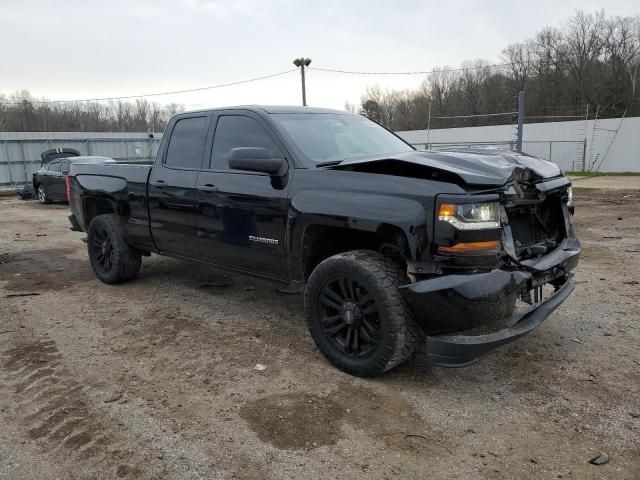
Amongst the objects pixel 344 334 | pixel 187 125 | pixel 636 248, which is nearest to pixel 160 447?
pixel 344 334

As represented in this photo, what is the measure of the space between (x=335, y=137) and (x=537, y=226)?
1.80 m

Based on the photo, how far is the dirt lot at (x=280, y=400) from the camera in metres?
2.68

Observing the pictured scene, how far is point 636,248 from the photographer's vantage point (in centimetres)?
746

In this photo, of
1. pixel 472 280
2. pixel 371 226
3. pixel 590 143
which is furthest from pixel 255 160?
pixel 590 143

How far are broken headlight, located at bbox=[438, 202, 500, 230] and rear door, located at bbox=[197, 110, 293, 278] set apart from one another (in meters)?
1.32

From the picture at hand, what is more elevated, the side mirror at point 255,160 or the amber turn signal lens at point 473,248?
the side mirror at point 255,160

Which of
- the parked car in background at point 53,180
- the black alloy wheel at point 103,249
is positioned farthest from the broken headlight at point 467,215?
the parked car in background at point 53,180

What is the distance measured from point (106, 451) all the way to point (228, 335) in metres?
1.77

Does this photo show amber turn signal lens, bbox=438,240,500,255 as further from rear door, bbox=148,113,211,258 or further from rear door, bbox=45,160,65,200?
rear door, bbox=45,160,65,200

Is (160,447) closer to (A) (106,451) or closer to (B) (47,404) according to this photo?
(A) (106,451)

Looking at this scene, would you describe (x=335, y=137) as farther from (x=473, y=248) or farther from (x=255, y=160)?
(x=473, y=248)

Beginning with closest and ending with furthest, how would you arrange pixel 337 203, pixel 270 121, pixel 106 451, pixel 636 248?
pixel 106 451
pixel 337 203
pixel 270 121
pixel 636 248

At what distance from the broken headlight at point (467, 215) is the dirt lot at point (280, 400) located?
1.14 metres

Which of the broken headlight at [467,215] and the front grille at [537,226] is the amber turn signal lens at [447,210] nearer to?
the broken headlight at [467,215]
